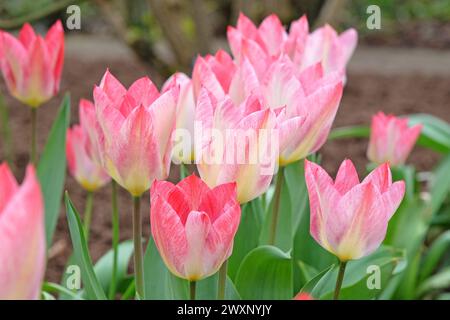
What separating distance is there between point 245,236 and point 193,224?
42cm

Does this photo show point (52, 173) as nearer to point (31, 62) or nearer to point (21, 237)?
point (31, 62)

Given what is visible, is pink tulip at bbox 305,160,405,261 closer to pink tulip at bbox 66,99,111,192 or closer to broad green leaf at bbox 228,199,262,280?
broad green leaf at bbox 228,199,262,280

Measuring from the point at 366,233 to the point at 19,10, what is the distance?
4248 millimetres

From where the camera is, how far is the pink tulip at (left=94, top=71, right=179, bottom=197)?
79cm

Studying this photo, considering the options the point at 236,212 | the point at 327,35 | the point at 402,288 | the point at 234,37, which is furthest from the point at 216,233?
the point at 402,288

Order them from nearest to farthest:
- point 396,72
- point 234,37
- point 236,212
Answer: point 236,212 < point 234,37 < point 396,72

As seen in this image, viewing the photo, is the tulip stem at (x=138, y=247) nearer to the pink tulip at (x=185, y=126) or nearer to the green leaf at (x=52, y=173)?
the pink tulip at (x=185, y=126)

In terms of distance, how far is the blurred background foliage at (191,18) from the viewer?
309 centimetres

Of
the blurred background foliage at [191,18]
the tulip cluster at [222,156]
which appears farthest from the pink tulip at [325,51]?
the blurred background foliage at [191,18]

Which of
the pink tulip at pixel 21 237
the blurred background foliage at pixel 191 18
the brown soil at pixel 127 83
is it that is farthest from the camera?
the blurred background foliage at pixel 191 18

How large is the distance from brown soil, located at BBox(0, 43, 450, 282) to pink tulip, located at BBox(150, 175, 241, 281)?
1287 millimetres

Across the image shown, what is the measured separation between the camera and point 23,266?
49 centimetres

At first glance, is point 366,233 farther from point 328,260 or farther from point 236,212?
point 328,260

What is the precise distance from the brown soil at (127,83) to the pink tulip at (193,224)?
1287 millimetres
